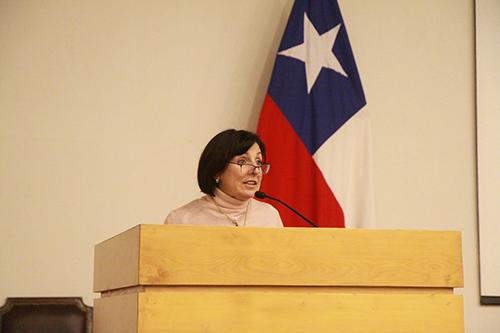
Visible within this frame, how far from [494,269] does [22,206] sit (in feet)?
10.7

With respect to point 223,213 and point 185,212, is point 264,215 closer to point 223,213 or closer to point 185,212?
point 223,213

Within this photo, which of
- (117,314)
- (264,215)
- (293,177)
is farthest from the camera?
(293,177)

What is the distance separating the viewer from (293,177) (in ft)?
17.5

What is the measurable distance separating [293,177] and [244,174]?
5.19ft

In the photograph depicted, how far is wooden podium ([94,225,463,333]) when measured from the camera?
2420mm

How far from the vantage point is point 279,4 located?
5.69 metres

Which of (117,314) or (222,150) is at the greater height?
(222,150)

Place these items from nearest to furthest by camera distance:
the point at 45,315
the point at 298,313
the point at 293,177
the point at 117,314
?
the point at 298,313, the point at 117,314, the point at 45,315, the point at 293,177

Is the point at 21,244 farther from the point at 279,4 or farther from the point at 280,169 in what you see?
the point at 279,4

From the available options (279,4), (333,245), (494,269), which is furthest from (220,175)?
(494,269)

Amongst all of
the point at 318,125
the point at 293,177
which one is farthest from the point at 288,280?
the point at 318,125

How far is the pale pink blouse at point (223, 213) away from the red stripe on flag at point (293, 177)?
4.00 ft

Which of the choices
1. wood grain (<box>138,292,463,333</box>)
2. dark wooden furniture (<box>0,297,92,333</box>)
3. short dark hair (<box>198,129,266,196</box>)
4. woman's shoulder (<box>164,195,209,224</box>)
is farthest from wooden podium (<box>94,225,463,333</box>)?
dark wooden furniture (<box>0,297,92,333</box>)

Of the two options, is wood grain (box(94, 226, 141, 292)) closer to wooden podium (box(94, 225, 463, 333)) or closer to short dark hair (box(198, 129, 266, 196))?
wooden podium (box(94, 225, 463, 333))
